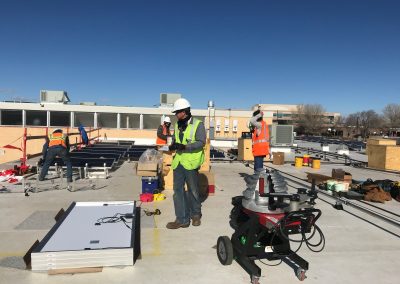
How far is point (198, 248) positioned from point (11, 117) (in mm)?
28227

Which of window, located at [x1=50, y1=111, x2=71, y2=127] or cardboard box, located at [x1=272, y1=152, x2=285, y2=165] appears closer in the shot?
cardboard box, located at [x1=272, y1=152, x2=285, y2=165]

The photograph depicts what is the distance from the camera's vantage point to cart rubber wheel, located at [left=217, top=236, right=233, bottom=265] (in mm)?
4031

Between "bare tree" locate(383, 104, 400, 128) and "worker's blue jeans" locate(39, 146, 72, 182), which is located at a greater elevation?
"bare tree" locate(383, 104, 400, 128)

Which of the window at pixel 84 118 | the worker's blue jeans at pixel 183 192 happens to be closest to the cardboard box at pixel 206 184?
the worker's blue jeans at pixel 183 192

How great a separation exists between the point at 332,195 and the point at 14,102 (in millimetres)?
28330

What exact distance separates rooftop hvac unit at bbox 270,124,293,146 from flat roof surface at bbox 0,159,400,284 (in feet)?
38.7

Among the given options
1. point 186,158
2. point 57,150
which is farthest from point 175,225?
point 57,150

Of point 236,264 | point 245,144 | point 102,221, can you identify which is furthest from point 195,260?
point 245,144

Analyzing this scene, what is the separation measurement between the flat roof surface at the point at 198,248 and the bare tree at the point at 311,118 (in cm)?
8986

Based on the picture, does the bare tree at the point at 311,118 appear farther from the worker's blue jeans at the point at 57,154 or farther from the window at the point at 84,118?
the worker's blue jeans at the point at 57,154

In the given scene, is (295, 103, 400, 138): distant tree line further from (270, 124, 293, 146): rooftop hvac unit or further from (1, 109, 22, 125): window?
(1, 109, 22, 125): window

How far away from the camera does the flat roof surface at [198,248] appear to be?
3.81m

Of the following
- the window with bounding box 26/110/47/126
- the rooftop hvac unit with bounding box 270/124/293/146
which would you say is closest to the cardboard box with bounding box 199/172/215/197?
the rooftop hvac unit with bounding box 270/124/293/146

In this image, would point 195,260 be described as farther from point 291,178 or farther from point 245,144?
point 245,144
